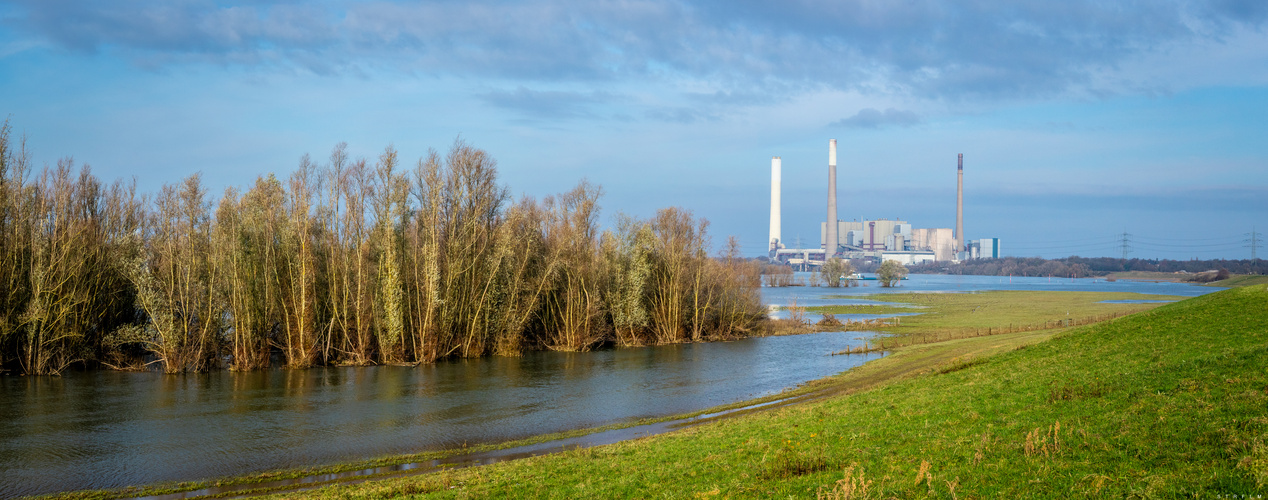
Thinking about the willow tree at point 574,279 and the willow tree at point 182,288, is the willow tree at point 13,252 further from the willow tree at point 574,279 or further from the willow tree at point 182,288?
the willow tree at point 574,279

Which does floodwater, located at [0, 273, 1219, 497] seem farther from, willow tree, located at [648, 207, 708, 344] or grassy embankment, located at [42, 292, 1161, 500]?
willow tree, located at [648, 207, 708, 344]

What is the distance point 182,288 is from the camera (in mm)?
46969

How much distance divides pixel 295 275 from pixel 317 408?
19924mm

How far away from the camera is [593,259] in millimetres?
63812

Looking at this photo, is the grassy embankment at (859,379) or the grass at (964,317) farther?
the grass at (964,317)

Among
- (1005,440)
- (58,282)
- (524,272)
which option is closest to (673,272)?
(524,272)

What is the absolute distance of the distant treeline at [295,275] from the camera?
45.8 meters

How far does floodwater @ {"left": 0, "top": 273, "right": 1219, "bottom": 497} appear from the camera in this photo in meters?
24.7

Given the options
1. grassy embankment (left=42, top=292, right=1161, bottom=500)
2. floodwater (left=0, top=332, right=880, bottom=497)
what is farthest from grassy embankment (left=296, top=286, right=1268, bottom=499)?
floodwater (left=0, top=332, right=880, bottom=497)

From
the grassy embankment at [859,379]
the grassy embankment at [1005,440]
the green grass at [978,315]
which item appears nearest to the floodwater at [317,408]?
the grassy embankment at [859,379]

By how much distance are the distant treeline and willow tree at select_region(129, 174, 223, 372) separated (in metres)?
0.11

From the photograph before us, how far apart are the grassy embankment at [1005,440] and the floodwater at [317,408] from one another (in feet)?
28.0

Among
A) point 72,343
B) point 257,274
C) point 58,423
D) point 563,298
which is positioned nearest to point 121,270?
point 72,343

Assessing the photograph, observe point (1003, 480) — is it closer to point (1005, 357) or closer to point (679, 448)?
point (679, 448)
